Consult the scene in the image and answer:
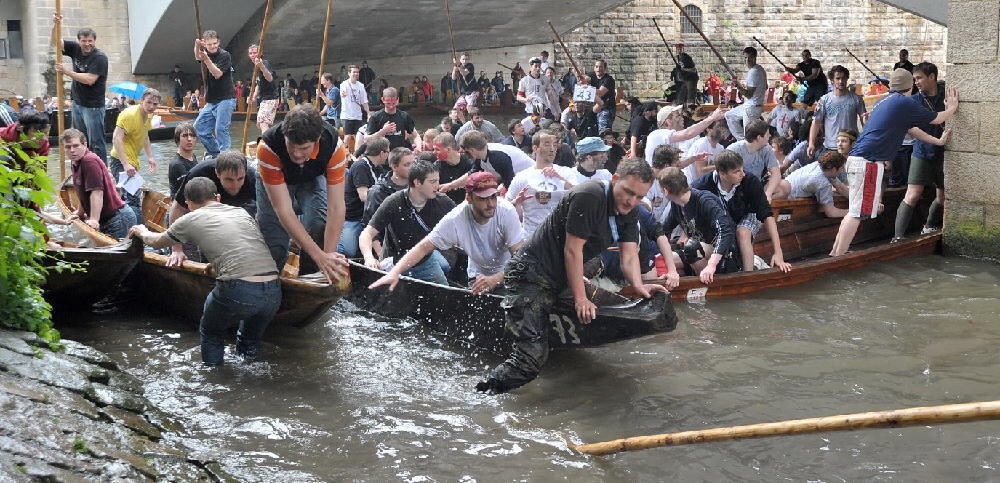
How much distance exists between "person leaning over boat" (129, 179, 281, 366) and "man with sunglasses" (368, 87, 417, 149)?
5648 millimetres

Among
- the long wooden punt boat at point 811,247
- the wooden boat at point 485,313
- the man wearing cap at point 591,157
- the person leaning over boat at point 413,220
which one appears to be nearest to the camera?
the wooden boat at point 485,313

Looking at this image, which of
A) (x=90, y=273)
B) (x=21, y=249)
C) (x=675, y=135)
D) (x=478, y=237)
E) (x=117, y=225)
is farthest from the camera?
(x=675, y=135)

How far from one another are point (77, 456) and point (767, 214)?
517cm

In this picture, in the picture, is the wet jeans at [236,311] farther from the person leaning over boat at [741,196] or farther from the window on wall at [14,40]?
the window on wall at [14,40]

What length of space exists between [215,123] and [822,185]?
622 centimetres

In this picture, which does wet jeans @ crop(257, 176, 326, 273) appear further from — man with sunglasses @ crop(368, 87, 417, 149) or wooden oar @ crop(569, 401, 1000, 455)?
man with sunglasses @ crop(368, 87, 417, 149)

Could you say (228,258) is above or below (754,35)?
below

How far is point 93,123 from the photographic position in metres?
10.8

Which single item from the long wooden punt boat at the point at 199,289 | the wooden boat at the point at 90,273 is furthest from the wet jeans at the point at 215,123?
the wooden boat at the point at 90,273

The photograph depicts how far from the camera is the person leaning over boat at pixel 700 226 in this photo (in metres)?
7.48

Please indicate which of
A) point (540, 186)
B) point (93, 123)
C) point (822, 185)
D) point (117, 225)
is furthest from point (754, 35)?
point (117, 225)

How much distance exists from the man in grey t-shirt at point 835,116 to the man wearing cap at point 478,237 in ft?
20.9

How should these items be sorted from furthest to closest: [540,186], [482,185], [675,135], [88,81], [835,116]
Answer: [835,116] → [88,81] → [675,135] → [540,186] → [482,185]

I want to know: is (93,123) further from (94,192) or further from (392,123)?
(392,123)
